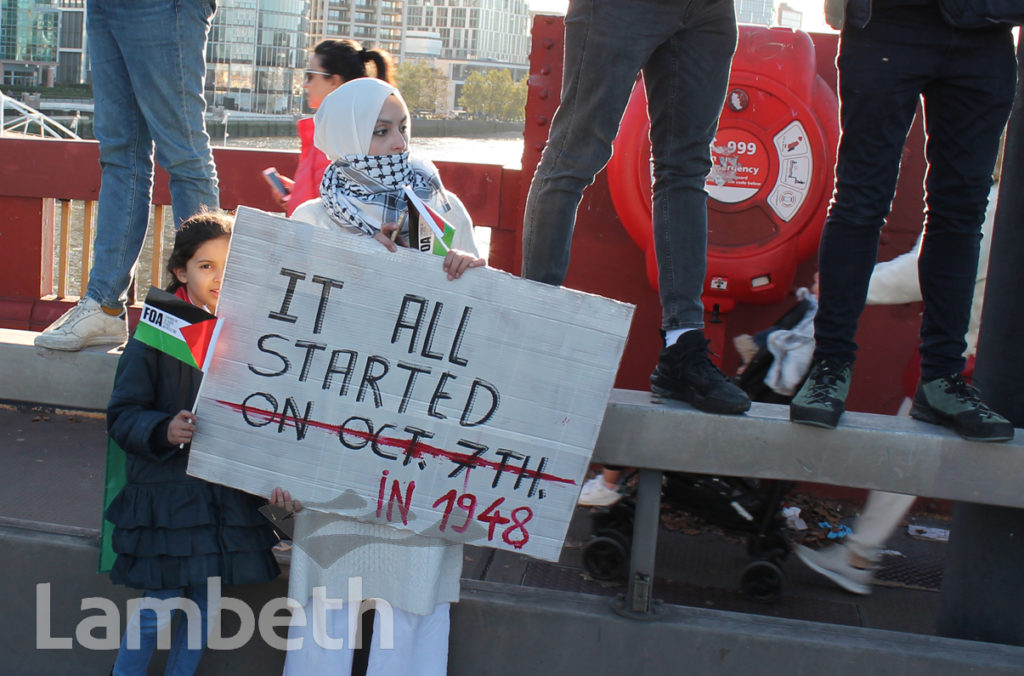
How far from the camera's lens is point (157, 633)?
2.87m

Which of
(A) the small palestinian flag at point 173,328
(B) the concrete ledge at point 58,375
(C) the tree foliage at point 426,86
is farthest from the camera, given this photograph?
(C) the tree foliage at point 426,86

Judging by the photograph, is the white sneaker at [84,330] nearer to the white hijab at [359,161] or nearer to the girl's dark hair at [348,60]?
the white hijab at [359,161]

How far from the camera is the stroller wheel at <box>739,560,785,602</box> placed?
3883 millimetres

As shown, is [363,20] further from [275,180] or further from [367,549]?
[367,549]

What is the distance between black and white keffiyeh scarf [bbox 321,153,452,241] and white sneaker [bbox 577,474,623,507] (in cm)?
183

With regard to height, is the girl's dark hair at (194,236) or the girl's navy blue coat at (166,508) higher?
the girl's dark hair at (194,236)

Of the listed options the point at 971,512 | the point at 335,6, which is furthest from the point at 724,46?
the point at 335,6

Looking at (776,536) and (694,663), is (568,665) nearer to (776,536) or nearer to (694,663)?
(694,663)

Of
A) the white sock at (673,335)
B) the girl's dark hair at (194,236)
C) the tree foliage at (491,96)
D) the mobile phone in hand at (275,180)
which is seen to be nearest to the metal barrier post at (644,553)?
the white sock at (673,335)

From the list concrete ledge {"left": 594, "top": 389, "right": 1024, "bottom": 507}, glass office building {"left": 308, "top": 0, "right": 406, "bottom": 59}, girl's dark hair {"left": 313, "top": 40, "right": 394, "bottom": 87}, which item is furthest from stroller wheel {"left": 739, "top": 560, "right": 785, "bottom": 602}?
glass office building {"left": 308, "top": 0, "right": 406, "bottom": 59}

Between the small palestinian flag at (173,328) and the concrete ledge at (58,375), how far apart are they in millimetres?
442

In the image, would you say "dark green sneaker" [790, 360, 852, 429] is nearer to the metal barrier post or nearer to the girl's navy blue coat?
the metal barrier post

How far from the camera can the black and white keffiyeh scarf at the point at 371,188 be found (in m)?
2.74

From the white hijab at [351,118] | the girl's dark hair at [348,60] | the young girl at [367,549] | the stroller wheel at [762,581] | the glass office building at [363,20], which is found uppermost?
the glass office building at [363,20]
